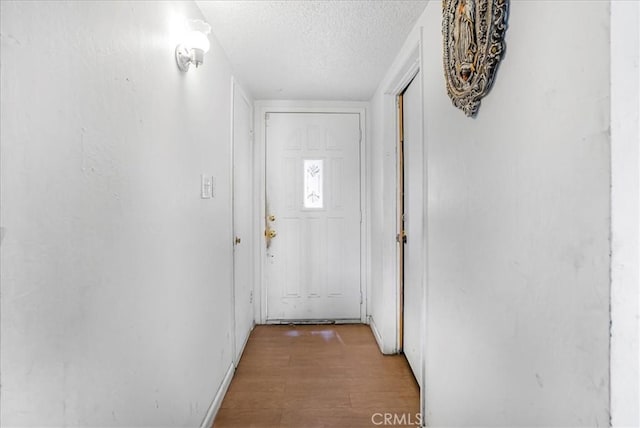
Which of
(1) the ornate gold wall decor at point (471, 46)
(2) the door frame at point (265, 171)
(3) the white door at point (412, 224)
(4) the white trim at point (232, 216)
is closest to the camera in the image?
(1) the ornate gold wall decor at point (471, 46)

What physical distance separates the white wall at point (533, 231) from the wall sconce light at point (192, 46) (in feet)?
3.64

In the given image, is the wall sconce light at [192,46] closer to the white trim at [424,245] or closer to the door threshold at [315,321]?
the white trim at [424,245]

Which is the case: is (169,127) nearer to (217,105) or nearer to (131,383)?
(217,105)

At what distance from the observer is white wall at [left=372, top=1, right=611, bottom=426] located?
66 centimetres

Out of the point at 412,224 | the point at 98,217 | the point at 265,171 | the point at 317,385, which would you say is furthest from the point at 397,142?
the point at 98,217

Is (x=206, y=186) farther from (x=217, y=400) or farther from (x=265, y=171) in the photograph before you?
(x=265, y=171)

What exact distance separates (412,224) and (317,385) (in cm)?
128

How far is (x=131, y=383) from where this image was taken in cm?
104

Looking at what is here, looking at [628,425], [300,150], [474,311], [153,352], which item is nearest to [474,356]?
[474,311]

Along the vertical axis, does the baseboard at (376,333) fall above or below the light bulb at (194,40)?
below

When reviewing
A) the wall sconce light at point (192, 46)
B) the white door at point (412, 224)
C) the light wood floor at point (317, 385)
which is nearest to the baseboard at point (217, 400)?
the light wood floor at point (317, 385)

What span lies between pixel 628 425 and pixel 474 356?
0.62 m

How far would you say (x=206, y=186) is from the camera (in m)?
1.81

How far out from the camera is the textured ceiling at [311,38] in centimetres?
172
